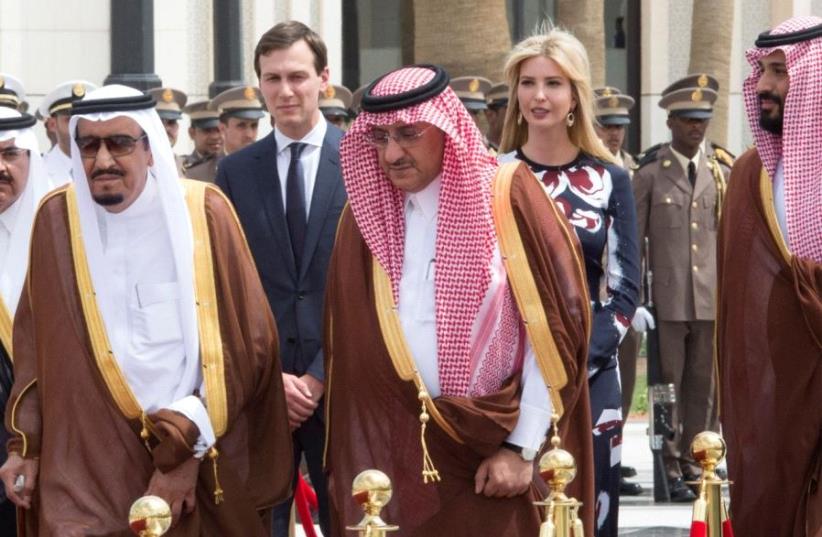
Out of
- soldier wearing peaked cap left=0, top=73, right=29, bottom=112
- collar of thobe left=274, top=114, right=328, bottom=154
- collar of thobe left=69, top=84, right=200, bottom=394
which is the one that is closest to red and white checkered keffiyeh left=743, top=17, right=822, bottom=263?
collar of thobe left=274, top=114, right=328, bottom=154

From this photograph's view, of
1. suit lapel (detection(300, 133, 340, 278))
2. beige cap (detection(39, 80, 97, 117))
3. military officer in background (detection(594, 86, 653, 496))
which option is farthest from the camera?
military officer in background (detection(594, 86, 653, 496))

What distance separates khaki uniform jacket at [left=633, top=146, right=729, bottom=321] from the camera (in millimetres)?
13312

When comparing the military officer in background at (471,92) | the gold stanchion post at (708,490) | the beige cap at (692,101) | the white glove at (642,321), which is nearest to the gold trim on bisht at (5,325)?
the gold stanchion post at (708,490)

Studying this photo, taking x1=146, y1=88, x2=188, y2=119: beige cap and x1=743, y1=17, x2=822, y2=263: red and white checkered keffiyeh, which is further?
x1=146, y1=88, x2=188, y2=119: beige cap

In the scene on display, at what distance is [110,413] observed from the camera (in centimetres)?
727

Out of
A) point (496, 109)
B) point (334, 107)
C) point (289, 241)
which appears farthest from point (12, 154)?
point (496, 109)

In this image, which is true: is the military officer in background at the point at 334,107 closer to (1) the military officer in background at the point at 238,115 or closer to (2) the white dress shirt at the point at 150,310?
(1) the military officer in background at the point at 238,115

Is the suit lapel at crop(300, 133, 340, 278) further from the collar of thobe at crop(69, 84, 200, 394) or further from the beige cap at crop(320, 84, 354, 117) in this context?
the beige cap at crop(320, 84, 354, 117)

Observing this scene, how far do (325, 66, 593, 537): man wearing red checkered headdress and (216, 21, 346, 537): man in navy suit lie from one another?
77 centimetres

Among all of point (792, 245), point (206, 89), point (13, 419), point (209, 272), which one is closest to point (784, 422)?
point (792, 245)

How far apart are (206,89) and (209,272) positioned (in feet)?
34.6

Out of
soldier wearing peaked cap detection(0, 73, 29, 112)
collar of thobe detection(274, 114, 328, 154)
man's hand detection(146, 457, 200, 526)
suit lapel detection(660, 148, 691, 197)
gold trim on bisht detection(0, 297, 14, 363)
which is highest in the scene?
soldier wearing peaked cap detection(0, 73, 29, 112)

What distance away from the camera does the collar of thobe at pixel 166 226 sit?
7.28m

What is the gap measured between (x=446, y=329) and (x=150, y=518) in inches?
53.8
